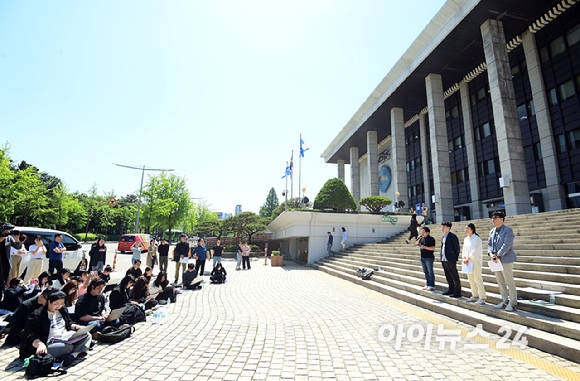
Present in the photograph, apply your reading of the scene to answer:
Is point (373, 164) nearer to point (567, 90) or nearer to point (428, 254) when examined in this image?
point (567, 90)

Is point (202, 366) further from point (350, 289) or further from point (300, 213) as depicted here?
point (300, 213)

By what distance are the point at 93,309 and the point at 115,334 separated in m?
0.99

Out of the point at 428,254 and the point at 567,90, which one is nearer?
the point at 428,254

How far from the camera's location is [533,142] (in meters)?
20.7

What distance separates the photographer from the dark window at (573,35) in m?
17.9

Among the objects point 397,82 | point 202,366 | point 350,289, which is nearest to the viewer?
point 202,366

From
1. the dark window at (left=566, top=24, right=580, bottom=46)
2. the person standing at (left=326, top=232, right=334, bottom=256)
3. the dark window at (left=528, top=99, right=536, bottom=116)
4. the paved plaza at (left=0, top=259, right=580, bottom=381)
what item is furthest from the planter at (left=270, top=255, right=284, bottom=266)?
the dark window at (left=566, top=24, right=580, bottom=46)

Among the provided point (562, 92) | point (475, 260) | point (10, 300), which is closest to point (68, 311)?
point (10, 300)

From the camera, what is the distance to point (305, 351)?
14.5ft

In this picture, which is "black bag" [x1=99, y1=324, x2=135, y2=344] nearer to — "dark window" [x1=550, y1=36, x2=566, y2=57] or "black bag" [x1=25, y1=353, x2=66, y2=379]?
"black bag" [x1=25, y1=353, x2=66, y2=379]

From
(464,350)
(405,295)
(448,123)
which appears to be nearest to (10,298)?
(464,350)

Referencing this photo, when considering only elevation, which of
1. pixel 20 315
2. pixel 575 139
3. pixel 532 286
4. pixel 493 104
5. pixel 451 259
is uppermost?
pixel 493 104

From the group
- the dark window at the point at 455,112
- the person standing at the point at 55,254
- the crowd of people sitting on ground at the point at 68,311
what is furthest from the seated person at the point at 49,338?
the dark window at the point at 455,112

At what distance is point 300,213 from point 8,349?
50.1 ft
